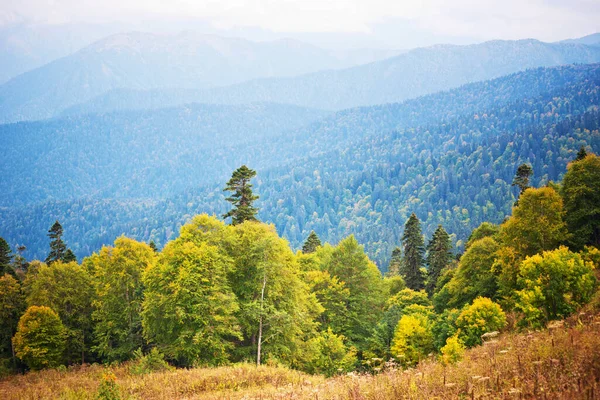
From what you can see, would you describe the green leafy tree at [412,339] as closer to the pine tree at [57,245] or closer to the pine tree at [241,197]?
the pine tree at [241,197]

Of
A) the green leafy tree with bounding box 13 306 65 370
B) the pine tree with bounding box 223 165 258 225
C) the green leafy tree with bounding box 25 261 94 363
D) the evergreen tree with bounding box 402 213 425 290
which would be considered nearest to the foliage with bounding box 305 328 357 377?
the pine tree with bounding box 223 165 258 225

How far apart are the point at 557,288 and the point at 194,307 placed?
814 inches

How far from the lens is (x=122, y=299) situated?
3594 cm

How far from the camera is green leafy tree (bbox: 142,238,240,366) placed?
24.7 m

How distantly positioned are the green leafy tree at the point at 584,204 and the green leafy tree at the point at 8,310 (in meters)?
54.3

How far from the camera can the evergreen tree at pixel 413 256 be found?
57531 mm

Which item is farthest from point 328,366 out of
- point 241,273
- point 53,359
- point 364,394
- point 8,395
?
point 53,359

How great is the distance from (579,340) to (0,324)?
52.9 meters

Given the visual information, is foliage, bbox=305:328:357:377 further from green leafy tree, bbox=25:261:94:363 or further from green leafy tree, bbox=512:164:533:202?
green leafy tree, bbox=512:164:533:202

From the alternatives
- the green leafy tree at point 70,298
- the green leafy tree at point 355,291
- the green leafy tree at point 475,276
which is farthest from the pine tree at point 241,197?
the green leafy tree at point 475,276

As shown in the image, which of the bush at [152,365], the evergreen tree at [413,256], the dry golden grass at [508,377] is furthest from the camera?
the evergreen tree at [413,256]

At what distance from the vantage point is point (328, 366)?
3056 cm

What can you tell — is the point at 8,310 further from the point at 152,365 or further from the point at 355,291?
the point at 355,291

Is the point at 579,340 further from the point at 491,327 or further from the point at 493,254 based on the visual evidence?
the point at 493,254
